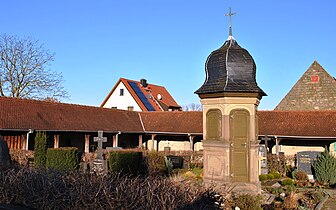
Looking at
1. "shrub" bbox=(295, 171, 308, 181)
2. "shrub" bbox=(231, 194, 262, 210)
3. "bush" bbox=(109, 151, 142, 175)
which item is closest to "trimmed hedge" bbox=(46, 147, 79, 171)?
"bush" bbox=(109, 151, 142, 175)

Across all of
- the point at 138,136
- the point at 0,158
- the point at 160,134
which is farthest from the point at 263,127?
the point at 0,158

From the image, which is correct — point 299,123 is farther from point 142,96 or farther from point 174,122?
point 142,96

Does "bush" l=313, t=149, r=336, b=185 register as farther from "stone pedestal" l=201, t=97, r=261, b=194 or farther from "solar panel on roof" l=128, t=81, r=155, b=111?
"solar panel on roof" l=128, t=81, r=155, b=111

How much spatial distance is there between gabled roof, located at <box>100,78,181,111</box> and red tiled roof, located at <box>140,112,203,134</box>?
659 centimetres

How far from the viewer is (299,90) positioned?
88.7 feet

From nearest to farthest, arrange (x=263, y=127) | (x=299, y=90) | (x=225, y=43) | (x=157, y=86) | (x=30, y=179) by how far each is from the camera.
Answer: (x=30, y=179), (x=225, y=43), (x=263, y=127), (x=299, y=90), (x=157, y=86)

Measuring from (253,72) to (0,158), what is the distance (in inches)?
286

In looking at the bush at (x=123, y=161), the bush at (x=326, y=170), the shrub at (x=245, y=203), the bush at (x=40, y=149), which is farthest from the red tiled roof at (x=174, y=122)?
the shrub at (x=245, y=203)

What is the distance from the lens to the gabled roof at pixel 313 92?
26094 mm

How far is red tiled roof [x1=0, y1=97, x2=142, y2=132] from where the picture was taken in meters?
20.0

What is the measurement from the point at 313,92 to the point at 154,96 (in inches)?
723

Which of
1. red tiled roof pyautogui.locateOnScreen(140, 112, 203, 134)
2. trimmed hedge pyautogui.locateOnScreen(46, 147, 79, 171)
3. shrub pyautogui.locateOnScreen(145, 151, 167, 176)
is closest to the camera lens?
trimmed hedge pyautogui.locateOnScreen(46, 147, 79, 171)

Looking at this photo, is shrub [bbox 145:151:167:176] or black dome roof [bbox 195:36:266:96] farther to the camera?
shrub [bbox 145:151:167:176]

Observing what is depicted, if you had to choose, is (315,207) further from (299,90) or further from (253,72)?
(299,90)
